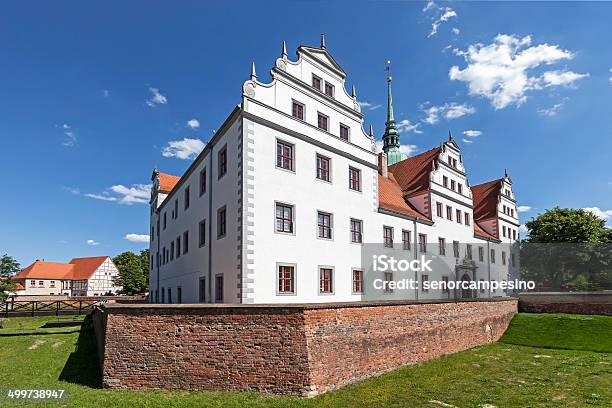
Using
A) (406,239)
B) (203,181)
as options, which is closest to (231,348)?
(203,181)

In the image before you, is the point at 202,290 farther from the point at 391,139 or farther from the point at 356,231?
the point at 391,139

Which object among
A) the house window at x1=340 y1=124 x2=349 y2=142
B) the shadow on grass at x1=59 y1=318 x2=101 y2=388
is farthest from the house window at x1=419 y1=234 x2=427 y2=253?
the shadow on grass at x1=59 y1=318 x2=101 y2=388

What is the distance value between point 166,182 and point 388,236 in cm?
2262

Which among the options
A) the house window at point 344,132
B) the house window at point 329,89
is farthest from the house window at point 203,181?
the house window at point 329,89

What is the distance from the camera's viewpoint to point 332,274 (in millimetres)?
19281

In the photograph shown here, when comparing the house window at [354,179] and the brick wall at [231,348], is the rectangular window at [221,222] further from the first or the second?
the house window at [354,179]

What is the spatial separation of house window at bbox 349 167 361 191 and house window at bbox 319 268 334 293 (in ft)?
16.1

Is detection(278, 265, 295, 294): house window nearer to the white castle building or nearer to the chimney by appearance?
the white castle building

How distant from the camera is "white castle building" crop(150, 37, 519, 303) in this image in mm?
16812

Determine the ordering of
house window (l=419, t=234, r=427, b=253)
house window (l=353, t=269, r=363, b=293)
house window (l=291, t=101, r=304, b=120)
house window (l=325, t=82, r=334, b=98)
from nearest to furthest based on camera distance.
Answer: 1. house window (l=291, t=101, r=304, b=120)
2. house window (l=353, t=269, r=363, b=293)
3. house window (l=325, t=82, r=334, b=98)
4. house window (l=419, t=234, r=427, b=253)

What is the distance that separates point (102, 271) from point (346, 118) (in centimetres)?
7060

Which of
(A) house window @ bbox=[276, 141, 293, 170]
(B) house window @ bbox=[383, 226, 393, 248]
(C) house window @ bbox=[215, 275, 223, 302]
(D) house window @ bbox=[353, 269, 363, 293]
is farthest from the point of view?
(B) house window @ bbox=[383, 226, 393, 248]

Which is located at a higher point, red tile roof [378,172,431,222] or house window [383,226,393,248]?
red tile roof [378,172,431,222]

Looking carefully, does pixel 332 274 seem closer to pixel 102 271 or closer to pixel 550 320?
pixel 550 320
